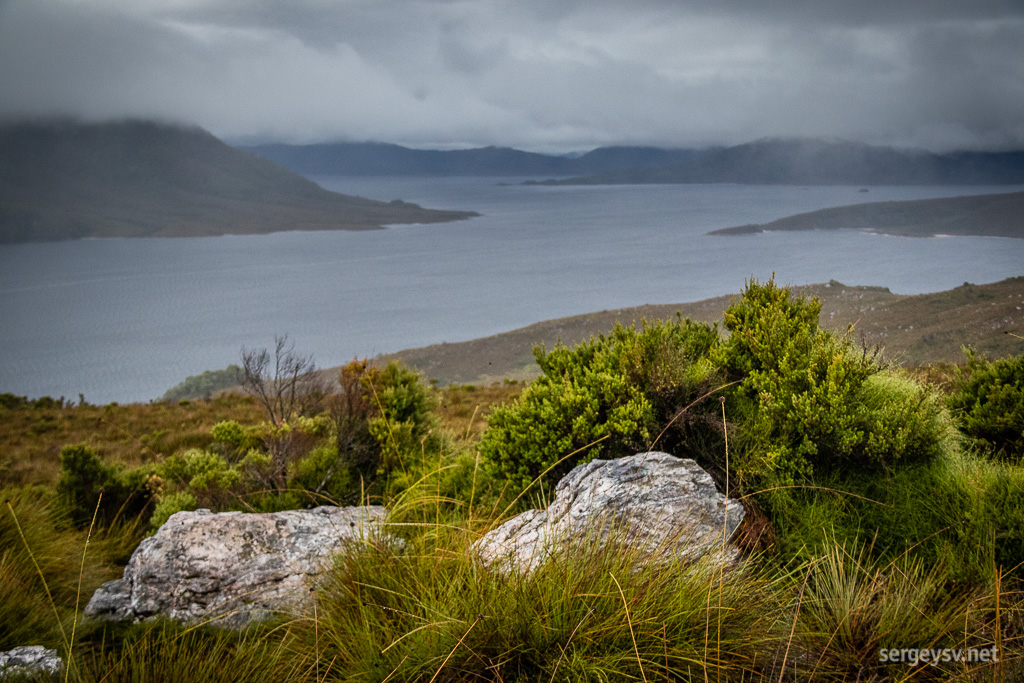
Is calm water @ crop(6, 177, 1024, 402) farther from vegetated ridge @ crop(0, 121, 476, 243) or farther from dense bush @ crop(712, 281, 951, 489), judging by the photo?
dense bush @ crop(712, 281, 951, 489)

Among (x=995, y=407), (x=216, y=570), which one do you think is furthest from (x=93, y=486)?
(x=995, y=407)

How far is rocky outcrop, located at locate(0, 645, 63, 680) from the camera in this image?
2.50 metres

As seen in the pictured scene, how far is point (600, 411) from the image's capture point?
14.8 ft

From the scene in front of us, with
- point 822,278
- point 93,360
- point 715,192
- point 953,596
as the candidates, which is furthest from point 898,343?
point 715,192

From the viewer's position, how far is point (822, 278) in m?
40.8

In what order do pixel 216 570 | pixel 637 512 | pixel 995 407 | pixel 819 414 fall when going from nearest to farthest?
1. pixel 637 512
2. pixel 819 414
3. pixel 995 407
4. pixel 216 570

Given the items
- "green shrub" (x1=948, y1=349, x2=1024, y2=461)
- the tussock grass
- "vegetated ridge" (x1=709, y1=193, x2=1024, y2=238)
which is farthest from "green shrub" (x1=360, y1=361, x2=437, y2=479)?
"vegetated ridge" (x1=709, y1=193, x2=1024, y2=238)

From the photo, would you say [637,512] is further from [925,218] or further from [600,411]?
[925,218]

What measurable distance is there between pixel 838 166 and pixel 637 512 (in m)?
102

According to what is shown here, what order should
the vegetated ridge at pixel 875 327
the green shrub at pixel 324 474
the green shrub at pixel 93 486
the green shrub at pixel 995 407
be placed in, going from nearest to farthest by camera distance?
the green shrub at pixel 995 407, the green shrub at pixel 324 474, the green shrub at pixel 93 486, the vegetated ridge at pixel 875 327

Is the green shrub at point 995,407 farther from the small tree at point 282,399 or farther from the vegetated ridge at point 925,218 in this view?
the vegetated ridge at point 925,218

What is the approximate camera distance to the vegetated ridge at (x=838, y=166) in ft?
173

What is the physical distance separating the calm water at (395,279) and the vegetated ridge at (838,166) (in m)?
2.51

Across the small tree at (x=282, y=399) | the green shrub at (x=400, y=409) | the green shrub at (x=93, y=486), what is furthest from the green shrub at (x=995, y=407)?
the green shrub at (x=93, y=486)
